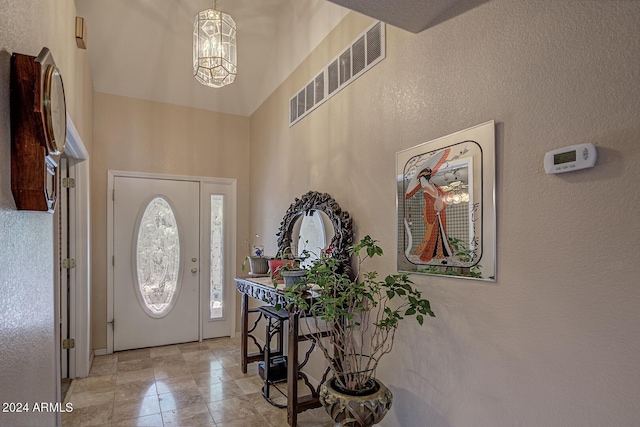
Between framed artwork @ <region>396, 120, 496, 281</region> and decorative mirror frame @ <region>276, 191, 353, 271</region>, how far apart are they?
448 millimetres

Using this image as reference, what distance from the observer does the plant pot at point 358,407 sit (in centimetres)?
185

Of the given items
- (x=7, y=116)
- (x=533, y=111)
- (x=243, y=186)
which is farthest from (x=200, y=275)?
(x=533, y=111)

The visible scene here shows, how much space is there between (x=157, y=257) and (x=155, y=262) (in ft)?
0.20

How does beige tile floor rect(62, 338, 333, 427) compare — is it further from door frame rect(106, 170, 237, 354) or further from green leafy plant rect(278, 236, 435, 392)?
green leafy plant rect(278, 236, 435, 392)

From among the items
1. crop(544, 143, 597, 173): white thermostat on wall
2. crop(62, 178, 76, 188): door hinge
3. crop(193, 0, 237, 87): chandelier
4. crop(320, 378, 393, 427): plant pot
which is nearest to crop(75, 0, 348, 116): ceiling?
crop(193, 0, 237, 87): chandelier

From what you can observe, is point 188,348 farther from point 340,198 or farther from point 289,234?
point 340,198

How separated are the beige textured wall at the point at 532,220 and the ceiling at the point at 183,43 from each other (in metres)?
1.34

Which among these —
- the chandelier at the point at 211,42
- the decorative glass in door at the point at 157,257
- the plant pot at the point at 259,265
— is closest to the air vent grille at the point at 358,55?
the chandelier at the point at 211,42

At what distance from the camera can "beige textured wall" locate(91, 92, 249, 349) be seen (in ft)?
13.1

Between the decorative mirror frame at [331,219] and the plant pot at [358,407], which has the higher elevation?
the decorative mirror frame at [331,219]

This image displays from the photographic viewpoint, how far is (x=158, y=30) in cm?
369

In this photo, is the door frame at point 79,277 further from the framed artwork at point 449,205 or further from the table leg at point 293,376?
the framed artwork at point 449,205

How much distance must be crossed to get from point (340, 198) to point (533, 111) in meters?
1.53

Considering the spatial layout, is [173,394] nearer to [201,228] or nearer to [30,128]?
[201,228]
